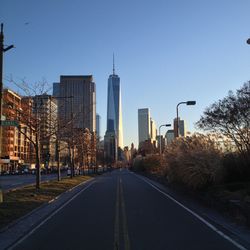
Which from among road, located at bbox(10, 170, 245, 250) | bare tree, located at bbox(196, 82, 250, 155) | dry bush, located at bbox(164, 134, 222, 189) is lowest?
road, located at bbox(10, 170, 245, 250)

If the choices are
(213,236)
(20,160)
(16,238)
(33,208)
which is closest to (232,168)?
(33,208)

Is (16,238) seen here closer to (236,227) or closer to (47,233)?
(47,233)

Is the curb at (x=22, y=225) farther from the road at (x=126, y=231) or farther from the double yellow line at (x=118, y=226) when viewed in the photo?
the double yellow line at (x=118, y=226)

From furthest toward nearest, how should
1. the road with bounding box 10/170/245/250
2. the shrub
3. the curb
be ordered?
the shrub, the curb, the road with bounding box 10/170/245/250

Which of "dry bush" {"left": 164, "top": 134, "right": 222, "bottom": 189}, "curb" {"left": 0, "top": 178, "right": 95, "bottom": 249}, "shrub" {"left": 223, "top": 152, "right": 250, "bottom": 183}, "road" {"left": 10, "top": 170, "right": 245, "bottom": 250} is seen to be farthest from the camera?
"shrub" {"left": 223, "top": 152, "right": 250, "bottom": 183}

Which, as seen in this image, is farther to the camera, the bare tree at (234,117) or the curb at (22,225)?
the bare tree at (234,117)

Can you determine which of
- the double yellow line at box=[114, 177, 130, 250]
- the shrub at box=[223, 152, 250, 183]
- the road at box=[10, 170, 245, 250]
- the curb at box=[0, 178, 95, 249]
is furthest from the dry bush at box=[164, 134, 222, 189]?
the curb at box=[0, 178, 95, 249]

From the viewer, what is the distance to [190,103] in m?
38.8

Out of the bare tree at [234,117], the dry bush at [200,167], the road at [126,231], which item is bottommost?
the road at [126,231]

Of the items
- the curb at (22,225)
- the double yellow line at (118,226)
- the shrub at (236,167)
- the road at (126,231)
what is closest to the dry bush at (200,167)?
the shrub at (236,167)

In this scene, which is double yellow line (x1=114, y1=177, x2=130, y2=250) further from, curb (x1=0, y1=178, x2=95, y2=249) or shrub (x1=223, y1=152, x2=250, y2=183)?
shrub (x1=223, y1=152, x2=250, y2=183)

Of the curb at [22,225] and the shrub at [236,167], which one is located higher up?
the shrub at [236,167]

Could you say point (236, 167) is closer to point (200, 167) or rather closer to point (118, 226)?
point (200, 167)

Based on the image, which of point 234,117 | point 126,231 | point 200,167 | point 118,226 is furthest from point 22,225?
point 234,117
